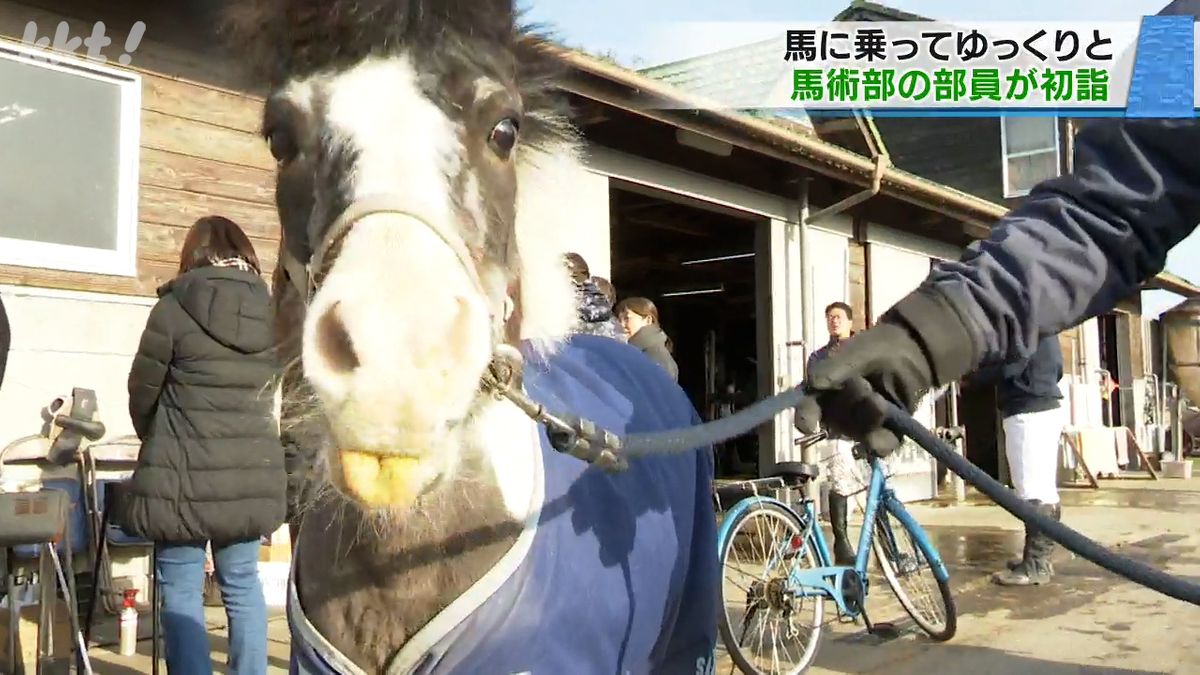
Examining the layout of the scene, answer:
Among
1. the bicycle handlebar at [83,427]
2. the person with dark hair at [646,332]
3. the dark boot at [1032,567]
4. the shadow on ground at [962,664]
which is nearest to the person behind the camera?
the shadow on ground at [962,664]

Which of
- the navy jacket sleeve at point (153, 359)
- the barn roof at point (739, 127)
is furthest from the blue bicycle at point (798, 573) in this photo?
the navy jacket sleeve at point (153, 359)

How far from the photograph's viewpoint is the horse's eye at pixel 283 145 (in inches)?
63.9

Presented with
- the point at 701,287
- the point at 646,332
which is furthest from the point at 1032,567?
the point at 701,287

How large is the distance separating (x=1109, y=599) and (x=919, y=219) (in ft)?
18.5

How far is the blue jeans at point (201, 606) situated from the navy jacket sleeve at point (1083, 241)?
8.76 ft

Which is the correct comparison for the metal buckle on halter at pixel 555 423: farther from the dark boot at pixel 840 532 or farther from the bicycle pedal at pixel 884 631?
the bicycle pedal at pixel 884 631

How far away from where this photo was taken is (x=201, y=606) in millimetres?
3232

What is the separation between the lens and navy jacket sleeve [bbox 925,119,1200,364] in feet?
4.61

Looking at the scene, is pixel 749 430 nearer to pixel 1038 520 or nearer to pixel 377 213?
pixel 1038 520

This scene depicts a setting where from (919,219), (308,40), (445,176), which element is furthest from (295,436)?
→ (919,219)

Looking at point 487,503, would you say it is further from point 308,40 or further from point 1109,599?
point 1109,599

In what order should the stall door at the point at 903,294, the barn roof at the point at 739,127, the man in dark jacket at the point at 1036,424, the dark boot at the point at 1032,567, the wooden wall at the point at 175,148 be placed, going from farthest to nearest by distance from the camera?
the stall door at the point at 903,294 < the barn roof at the point at 739,127 < the dark boot at the point at 1032,567 < the man in dark jacket at the point at 1036,424 < the wooden wall at the point at 175,148

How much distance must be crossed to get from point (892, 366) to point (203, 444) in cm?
251

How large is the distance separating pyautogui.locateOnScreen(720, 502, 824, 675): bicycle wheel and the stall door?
5.57 meters
